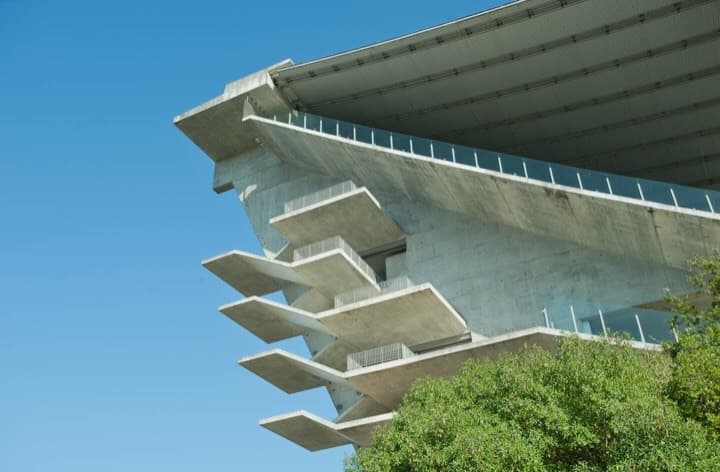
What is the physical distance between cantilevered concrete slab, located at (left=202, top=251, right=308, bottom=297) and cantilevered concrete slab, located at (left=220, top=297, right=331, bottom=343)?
147cm

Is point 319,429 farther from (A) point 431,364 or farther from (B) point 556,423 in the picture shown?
(B) point 556,423

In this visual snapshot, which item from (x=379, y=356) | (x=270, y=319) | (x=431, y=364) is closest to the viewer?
(x=431, y=364)

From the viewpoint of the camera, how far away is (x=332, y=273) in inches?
1107

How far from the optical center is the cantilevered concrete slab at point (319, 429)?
992 inches

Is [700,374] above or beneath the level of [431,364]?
beneath

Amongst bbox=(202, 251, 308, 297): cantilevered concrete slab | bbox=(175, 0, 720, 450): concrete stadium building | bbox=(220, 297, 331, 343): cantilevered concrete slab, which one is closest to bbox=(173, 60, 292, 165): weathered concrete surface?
bbox=(175, 0, 720, 450): concrete stadium building

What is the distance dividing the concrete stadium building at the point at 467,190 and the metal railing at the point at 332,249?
102mm

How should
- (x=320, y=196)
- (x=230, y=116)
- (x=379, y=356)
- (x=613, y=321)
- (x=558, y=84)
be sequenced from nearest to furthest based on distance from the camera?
(x=613, y=321)
(x=379, y=356)
(x=558, y=84)
(x=320, y=196)
(x=230, y=116)

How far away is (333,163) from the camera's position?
30.7m

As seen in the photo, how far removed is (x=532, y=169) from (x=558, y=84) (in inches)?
285

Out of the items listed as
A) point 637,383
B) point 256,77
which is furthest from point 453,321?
point 256,77

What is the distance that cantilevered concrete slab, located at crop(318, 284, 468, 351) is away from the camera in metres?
25.1

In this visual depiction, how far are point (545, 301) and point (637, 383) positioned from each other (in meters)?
9.42

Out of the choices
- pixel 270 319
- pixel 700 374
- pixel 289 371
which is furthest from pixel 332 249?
pixel 700 374
